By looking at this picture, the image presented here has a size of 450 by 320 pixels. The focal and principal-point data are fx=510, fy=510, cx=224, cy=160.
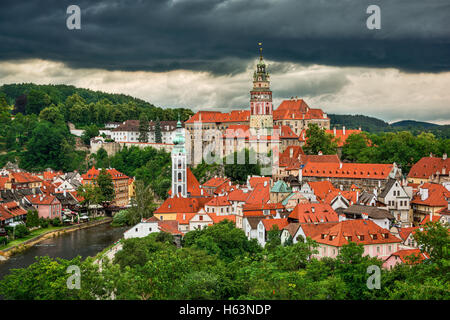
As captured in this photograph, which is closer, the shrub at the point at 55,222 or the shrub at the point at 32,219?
the shrub at the point at 32,219

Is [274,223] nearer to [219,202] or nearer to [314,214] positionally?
[314,214]

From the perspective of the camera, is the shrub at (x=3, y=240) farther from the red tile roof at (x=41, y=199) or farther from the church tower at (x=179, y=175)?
the church tower at (x=179, y=175)

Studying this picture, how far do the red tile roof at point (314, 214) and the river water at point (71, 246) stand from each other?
1634 centimetres

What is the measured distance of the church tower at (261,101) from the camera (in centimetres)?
6844

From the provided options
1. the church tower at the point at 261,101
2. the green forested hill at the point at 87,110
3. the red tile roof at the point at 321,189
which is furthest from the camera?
the green forested hill at the point at 87,110

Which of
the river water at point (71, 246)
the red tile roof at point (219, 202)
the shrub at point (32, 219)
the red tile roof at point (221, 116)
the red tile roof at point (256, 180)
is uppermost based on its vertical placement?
the red tile roof at point (221, 116)

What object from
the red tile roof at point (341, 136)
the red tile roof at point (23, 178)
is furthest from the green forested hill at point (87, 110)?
the red tile roof at point (341, 136)

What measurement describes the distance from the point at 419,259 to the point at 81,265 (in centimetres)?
1528

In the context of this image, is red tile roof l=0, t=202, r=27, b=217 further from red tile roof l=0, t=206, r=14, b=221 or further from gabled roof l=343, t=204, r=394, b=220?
gabled roof l=343, t=204, r=394, b=220

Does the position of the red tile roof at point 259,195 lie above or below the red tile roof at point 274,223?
above

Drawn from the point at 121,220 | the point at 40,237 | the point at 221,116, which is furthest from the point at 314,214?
the point at 221,116

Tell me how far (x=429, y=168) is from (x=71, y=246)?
35844mm

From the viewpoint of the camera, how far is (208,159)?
225ft
